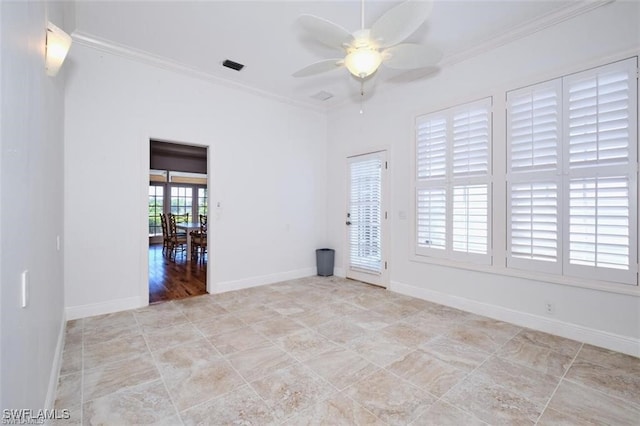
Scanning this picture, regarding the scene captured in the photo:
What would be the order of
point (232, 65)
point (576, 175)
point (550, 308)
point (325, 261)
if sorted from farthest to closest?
point (325, 261)
point (232, 65)
point (550, 308)
point (576, 175)

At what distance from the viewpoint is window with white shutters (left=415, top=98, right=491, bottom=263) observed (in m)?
3.41

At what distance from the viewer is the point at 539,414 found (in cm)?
179

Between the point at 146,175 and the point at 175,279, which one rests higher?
the point at 146,175

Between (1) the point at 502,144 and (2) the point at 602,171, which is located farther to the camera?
(1) the point at 502,144

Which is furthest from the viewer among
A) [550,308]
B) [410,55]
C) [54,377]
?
[550,308]

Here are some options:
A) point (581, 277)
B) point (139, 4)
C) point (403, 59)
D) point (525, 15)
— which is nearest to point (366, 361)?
point (581, 277)

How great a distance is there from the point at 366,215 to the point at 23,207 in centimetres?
417

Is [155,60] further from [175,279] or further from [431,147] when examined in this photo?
[431,147]

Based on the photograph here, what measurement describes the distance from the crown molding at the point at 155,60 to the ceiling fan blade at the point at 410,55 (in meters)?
2.75

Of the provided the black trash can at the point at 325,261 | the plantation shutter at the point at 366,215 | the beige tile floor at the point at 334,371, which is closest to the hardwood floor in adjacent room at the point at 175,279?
the beige tile floor at the point at 334,371

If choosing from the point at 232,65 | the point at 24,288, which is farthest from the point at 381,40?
the point at 232,65

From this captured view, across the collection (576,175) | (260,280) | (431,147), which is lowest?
(260,280)

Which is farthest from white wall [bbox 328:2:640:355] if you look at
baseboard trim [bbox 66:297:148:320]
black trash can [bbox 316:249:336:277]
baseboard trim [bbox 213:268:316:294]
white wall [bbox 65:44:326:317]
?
baseboard trim [bbox 66:297:148:320]

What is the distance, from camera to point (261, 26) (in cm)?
304
